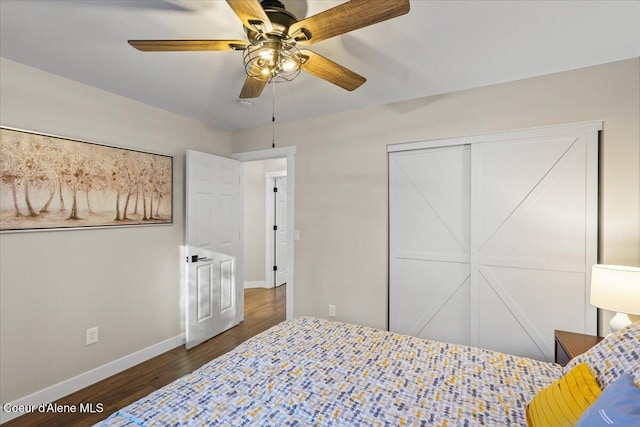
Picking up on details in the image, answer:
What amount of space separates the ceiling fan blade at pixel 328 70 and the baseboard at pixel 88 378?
2880mm

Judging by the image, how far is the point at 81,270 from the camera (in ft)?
7.96

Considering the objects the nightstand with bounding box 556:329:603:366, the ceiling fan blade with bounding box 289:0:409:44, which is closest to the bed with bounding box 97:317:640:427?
the nightstand with bounding box 556:329:603:366

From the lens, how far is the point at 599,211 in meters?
2.14

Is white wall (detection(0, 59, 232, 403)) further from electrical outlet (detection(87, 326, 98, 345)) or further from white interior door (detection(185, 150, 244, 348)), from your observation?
white interior door (detection(185, 150, 244, 348))

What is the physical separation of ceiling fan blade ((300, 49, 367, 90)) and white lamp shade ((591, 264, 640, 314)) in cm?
179

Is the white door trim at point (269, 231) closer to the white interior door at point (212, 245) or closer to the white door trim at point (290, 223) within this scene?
the white interior door at point (212, 245)

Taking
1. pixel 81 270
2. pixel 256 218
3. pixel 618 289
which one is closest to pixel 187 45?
pixel 81 270

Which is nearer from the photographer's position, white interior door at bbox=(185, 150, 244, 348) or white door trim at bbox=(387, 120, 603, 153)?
white door trim at bbox=(387, 120, 603, 153)

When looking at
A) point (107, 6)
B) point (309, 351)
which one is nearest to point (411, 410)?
point (309, 351)

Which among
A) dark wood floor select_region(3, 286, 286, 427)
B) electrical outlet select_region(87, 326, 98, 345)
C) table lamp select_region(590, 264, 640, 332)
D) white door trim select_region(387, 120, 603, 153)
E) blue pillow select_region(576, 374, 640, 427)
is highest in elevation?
white door trim select_region(387, 120, 603, 153)

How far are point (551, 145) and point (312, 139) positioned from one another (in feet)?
6.87

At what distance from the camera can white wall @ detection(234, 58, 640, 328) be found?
2.05 m

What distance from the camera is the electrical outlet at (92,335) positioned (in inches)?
97.2

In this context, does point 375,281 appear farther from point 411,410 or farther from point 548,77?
point 548,77
